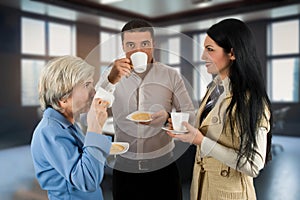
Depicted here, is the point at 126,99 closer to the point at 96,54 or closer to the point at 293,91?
the point at 96,54

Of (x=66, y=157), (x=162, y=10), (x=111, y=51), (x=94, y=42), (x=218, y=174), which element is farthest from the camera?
(x=162, y=10)

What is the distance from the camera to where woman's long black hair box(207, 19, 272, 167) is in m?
0.87

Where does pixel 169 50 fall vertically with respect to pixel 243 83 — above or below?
above

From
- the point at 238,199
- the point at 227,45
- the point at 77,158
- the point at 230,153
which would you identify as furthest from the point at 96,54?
the point at 238,199

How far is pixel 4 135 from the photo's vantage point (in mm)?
3705

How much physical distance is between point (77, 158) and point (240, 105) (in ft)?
1.84

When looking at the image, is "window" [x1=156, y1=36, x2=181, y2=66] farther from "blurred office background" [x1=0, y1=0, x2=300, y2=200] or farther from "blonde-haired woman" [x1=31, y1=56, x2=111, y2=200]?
"blurred office background" [x1=0, y1=0, x2=300, y2=200]

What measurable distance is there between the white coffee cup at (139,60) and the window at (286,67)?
10.9ft

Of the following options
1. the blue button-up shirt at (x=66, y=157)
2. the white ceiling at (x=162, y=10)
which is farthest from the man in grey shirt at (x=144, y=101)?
the white ceiling at (x=162, y=10)

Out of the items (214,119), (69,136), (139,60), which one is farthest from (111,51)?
(214,119)

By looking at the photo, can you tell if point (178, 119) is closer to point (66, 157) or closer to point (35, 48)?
point (66, 157)

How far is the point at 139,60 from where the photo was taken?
2.76ft

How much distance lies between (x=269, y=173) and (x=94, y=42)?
2707 mm

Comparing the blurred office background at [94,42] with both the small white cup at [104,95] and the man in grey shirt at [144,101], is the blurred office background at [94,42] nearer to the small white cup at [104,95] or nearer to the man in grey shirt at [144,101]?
the man in grey shirt at [144,101]
